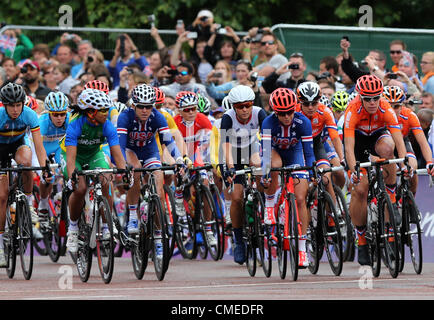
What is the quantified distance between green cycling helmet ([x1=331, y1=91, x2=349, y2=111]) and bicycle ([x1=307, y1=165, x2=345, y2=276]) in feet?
9.24

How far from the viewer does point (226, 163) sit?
48.3 feet

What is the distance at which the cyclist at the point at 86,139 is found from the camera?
13766mm

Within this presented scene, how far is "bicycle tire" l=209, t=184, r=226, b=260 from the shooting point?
635 inches

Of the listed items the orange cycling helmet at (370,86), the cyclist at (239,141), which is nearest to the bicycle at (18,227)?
the cyclist at (239,141)

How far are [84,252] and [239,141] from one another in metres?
2.50

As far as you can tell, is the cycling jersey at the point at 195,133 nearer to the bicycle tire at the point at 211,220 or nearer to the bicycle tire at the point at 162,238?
the bicycle tire at the point at 211,220

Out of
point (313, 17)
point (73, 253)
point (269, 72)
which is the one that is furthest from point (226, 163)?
point (313, 17)

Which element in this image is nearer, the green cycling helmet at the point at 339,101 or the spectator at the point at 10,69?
the green cycling helmet at the point at 339,101

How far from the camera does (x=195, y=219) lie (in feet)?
54.4

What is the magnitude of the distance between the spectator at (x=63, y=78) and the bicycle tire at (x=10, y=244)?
21.3 ft

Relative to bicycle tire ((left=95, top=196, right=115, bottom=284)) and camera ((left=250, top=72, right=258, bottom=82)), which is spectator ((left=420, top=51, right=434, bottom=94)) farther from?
bicycle tire ((left=95, top=196, right=115, bottom=284))

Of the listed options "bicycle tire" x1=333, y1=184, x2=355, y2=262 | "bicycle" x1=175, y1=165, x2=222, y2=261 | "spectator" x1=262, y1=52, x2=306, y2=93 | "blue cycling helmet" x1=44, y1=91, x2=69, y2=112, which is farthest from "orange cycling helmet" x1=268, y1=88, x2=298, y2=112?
"spectator" x1=262, y1=52, x2=306, y2=93

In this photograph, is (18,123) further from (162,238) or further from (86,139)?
(162,238)

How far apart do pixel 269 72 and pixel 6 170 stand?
579cm
